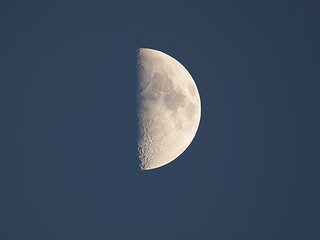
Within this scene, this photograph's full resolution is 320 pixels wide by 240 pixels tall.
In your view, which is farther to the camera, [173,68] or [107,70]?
[173,68]

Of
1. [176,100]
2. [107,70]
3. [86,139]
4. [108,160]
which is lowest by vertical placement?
[108,160]

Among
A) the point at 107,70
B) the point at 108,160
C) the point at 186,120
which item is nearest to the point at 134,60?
the point at 107,70

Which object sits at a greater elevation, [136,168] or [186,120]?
[186,120]

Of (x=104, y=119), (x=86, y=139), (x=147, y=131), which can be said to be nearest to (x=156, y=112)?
(x=147, y=131)

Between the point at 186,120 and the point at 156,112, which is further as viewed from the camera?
the point at 186,120

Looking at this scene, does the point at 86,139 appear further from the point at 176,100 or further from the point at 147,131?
the point at 176,100

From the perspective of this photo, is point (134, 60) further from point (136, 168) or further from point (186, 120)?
point (136, 168)
